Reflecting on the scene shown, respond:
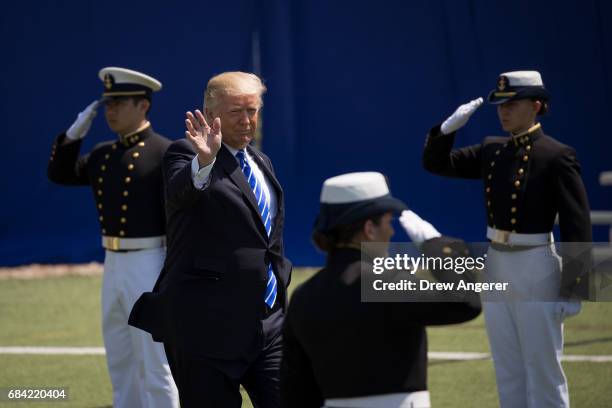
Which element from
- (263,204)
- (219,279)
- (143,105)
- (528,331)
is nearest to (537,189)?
(528,331)

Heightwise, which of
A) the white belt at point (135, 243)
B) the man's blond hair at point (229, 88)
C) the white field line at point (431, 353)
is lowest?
the white field line at point (431, 353)

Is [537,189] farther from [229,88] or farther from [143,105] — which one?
[143,105]

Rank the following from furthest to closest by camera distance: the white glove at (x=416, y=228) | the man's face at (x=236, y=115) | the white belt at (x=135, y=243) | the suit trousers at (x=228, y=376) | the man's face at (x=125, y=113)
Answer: the man's face at (x=125, y=113) < the white belt at (x=135, y=243) < the man's face at (x=236, y=115) < the suit trousers at (x=228, y=376) < the white glove at (x=416, y=228)

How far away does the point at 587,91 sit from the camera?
11891 millimetres

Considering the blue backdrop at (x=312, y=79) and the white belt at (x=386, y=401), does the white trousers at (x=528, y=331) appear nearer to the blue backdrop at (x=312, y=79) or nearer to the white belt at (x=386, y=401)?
→ the white belt at (x=386, y=401)

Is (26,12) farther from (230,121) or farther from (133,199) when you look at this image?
(230,121)

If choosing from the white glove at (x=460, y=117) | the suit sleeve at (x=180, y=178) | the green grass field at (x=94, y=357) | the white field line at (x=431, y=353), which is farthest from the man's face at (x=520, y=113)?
the white field line at (x=431, y=353)

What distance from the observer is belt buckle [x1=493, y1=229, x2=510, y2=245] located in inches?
242

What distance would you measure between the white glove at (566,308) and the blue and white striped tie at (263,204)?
173cm

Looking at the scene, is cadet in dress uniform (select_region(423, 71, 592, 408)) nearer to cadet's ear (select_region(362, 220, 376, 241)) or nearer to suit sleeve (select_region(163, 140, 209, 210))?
suit sleeve (select_region(163, 140, 209, 210))

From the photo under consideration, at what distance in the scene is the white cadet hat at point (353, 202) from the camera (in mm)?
3564

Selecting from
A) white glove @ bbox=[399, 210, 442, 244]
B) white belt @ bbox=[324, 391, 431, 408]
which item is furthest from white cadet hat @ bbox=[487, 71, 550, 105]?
white belt @ bbox=[324, 391, 431, 408]

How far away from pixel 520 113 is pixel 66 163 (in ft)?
8.48

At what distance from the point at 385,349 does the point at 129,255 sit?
3.22 m
